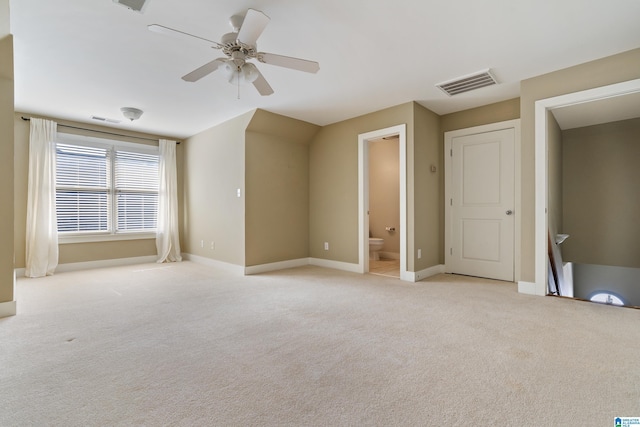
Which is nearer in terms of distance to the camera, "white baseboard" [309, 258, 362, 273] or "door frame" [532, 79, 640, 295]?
"door frame" [532, 79, 640, 295]

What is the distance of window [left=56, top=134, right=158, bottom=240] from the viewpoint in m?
5.05

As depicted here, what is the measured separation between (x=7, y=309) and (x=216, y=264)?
9.13 feet

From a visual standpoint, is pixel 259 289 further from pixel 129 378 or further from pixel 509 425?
pixel 509 425

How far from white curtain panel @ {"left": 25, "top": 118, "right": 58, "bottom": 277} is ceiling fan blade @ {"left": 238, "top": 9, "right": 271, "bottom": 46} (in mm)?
4545

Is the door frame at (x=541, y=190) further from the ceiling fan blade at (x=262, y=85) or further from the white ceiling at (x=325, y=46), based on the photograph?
the ceiling fan blade at (x=262, y=85)

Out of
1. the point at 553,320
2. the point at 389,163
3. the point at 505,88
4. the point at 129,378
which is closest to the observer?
the point at 129,378

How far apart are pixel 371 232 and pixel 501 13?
4.94 metres

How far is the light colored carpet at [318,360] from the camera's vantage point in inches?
58.0

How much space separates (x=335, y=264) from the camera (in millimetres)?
5160

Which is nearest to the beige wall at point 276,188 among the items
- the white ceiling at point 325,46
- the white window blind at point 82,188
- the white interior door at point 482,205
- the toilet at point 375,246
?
the white ceiling at point 325,46

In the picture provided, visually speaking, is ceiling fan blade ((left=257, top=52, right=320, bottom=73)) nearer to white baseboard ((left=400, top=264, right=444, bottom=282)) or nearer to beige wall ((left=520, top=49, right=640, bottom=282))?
beige wall ((left=520, top=49, right=640, bottom=282))

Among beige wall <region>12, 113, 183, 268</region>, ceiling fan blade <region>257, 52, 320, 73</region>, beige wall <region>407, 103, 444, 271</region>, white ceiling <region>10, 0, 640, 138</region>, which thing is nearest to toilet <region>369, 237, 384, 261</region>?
beige wall <region>407, 103, 444, 271</region>

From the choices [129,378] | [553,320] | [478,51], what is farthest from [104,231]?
[553,320]

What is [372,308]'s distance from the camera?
3.03m
